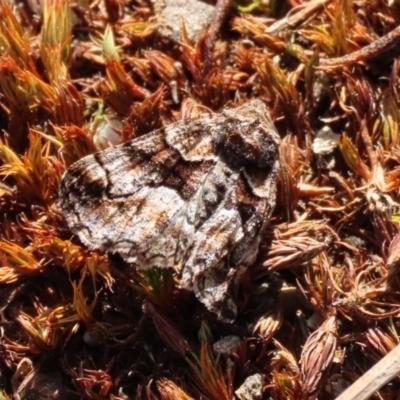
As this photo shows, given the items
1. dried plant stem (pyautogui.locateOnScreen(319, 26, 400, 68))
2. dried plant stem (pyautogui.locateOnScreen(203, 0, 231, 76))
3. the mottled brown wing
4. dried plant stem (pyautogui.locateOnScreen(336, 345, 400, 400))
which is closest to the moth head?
the mottled brown wing

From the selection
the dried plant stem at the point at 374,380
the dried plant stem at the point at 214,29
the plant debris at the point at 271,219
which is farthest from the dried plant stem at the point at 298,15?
the dried plant stem at the point at 374,380

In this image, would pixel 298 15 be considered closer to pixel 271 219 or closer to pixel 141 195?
pixel 271 219

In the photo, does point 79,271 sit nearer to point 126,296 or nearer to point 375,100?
point 126,296

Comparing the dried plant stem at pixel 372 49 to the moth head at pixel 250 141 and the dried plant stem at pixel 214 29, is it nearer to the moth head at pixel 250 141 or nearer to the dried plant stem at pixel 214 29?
the moth head at pixel 250 141

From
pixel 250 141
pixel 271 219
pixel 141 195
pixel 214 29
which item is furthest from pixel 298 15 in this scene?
pixel 141 195

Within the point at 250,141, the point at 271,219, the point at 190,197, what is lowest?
the point at 271,219

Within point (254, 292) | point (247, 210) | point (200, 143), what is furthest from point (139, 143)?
point (254, 292)
